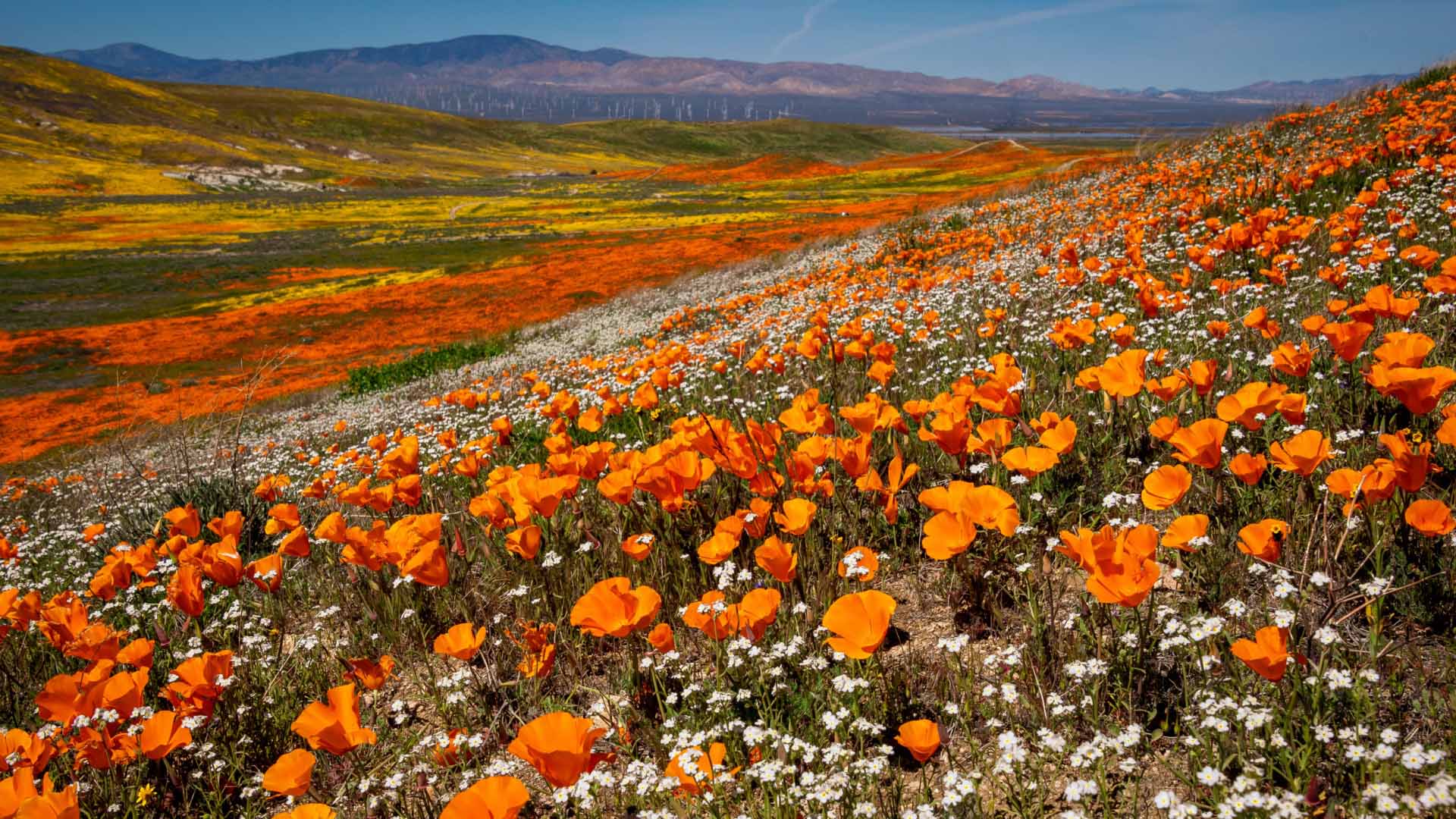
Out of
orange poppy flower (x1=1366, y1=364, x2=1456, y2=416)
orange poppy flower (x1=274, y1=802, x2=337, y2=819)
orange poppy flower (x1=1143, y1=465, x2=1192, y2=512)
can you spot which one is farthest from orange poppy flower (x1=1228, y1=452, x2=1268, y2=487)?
orange poppy flower (x1=274, y1=802, x2=337, y2=819)

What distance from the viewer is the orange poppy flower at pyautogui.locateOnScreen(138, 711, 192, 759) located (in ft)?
5.35

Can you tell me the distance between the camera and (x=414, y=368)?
15.4 meters

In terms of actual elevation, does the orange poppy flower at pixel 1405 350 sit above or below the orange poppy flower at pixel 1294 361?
above

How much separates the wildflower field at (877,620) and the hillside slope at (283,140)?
8336 centimetres

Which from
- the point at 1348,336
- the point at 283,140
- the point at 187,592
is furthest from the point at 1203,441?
the point at 283,140

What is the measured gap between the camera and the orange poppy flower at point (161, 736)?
64.2 inches

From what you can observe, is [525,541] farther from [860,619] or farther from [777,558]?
[860,619]

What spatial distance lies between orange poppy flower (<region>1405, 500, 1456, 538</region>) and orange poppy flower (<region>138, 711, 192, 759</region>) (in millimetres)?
2716

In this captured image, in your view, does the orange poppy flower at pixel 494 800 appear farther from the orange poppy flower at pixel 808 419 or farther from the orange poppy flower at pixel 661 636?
the orange poppy flower at pixel 808 419

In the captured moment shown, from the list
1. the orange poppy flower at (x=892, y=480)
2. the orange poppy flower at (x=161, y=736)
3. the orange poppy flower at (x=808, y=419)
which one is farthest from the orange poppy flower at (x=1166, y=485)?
the orange poppy flower at (x=161, y=736)

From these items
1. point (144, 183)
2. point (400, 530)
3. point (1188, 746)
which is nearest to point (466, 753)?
point (400, 530)

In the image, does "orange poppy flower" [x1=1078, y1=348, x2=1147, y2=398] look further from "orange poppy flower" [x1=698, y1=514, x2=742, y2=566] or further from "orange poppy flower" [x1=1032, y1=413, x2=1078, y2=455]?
"orange poppy flower" [x1=698, y1=514, x2=742, y2=566]

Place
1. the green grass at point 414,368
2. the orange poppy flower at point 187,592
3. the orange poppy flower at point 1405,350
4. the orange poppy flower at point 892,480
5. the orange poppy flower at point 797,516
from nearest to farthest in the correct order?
the orange poppy flower at point 1405,350
the orange poppy flower at point 797,516
the orange poppy flower at point 892,480
the orange poppy flower at point 187,592
the green grass at point 414,368

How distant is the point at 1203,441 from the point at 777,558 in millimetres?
1087
